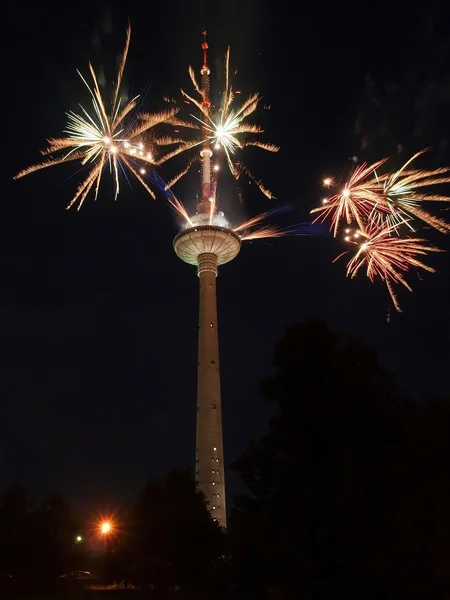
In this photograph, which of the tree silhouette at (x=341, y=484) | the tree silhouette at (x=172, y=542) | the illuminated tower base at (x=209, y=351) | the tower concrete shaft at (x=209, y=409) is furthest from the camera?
the illuminated tower base at (x=209, y=351)

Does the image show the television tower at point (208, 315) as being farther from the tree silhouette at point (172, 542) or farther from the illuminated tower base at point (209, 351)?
the tree silhouette at point (172, 542)

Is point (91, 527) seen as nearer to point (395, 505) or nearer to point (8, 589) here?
point (8, 589)

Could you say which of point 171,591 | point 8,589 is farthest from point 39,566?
point 171,591

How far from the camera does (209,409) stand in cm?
6975

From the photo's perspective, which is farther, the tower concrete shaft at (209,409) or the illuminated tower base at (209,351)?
the illuminated tower base at (209,351)

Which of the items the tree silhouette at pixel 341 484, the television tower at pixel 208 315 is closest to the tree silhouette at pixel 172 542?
the tree silhouette at pixel 341 484

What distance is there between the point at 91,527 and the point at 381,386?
5854 centimetres

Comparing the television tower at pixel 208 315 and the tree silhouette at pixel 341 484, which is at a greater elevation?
the television tower at pixel 208 315

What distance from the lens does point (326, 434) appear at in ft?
68.8

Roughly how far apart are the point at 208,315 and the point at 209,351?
4.67 m

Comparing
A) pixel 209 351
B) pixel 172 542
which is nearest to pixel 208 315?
pixel 209 351

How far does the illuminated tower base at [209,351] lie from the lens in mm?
66875

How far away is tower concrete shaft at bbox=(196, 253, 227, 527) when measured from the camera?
6631 centimetres

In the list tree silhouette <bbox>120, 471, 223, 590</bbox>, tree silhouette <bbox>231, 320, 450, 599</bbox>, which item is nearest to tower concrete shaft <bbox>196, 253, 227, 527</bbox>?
tree silhouette <bbox>120, 471, 223, 590</bbox>
